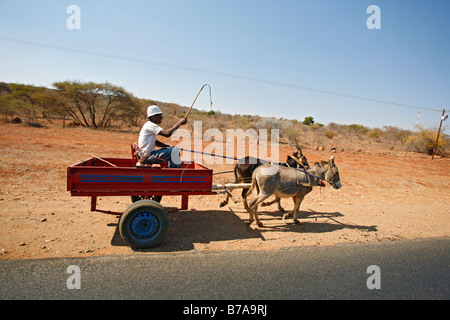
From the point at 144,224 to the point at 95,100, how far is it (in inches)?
980

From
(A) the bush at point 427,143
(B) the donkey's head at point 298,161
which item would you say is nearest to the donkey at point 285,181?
(B) the donkey's head at point 298,161

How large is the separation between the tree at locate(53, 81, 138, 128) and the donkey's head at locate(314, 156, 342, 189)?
24240mm

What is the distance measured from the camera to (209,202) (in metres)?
7.38

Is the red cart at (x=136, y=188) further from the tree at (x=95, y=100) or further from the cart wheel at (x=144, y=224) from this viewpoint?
the tree at (x=95, y=100)

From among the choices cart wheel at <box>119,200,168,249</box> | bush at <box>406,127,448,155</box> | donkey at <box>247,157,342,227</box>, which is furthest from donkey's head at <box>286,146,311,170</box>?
bush at <box>406,127,448,155</box>

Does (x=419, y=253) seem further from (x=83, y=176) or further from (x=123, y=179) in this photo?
(x=83, y=176)

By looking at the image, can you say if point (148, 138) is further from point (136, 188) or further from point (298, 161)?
point (298, 161)

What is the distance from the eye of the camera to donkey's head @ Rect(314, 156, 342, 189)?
243 inches

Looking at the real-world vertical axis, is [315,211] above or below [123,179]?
below
